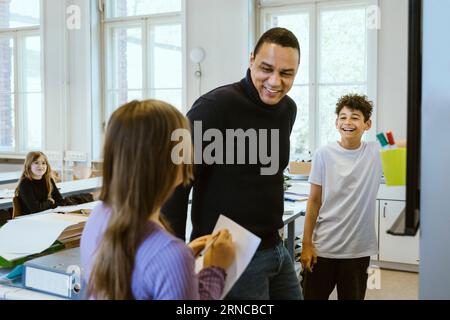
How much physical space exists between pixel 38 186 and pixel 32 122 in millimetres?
3186

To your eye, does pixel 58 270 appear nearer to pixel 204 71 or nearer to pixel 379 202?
pixel 379 202

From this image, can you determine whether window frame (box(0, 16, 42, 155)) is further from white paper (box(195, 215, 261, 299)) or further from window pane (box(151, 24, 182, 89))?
white paper (box(195, 215, 261, 299))

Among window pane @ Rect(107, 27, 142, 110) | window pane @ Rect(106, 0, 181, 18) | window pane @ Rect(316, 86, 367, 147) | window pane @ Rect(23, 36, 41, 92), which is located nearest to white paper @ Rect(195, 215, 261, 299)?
window pane @ Rect(316, 86, 367, 147)

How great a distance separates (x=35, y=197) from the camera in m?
3.49

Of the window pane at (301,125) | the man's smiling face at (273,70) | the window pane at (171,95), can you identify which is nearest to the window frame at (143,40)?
the window pane at (171,95)

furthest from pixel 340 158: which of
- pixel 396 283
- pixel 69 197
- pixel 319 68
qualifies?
pixel 319 68

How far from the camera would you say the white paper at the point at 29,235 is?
150 centimetres

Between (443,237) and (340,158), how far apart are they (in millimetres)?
1226

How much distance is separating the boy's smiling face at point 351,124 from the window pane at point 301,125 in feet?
9.38

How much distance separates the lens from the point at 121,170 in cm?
86

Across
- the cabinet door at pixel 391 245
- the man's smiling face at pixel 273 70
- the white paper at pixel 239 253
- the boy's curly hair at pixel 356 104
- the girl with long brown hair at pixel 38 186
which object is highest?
the man's smiling face at pixel 273 70

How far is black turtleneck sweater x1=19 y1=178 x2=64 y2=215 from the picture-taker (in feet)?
11.0

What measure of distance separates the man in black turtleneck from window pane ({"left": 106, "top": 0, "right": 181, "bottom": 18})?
4536mm

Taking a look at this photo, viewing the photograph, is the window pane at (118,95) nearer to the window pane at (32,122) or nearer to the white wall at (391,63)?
the window pane at (32,122)
